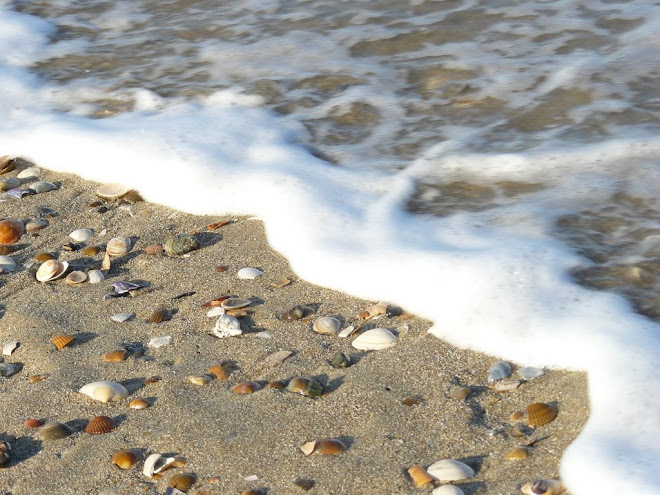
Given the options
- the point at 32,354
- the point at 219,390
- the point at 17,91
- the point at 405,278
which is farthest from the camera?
the point at 17,91

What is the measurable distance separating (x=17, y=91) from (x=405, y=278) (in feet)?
9.65

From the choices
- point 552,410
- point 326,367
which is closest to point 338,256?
point 326,367

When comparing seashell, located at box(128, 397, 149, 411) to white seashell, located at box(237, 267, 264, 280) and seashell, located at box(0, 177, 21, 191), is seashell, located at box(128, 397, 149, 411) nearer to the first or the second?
white seashell, located at box(237, 267, 264, 280)

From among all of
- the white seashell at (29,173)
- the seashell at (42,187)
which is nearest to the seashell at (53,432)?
the seashell at (42,187)

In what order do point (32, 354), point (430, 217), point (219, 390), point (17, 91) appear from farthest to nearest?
point (17, 91)
point (430, 217)
point (32, 354)
point (219, 390)

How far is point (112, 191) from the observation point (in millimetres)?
3500

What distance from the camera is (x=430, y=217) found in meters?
3.09

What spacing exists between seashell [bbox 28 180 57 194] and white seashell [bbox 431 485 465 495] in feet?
7.81

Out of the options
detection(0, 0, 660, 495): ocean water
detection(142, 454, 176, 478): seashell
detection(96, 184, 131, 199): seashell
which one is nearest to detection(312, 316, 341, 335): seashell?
detection(0, 0, 660, 495): ocean water

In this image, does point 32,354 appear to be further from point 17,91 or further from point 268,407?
point 17,91

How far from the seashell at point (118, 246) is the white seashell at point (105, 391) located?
0.84 m

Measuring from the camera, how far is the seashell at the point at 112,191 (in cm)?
347

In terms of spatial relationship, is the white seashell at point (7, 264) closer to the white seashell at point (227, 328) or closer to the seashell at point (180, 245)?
the seashell at point (180, 245)

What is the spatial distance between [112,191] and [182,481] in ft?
5.88
